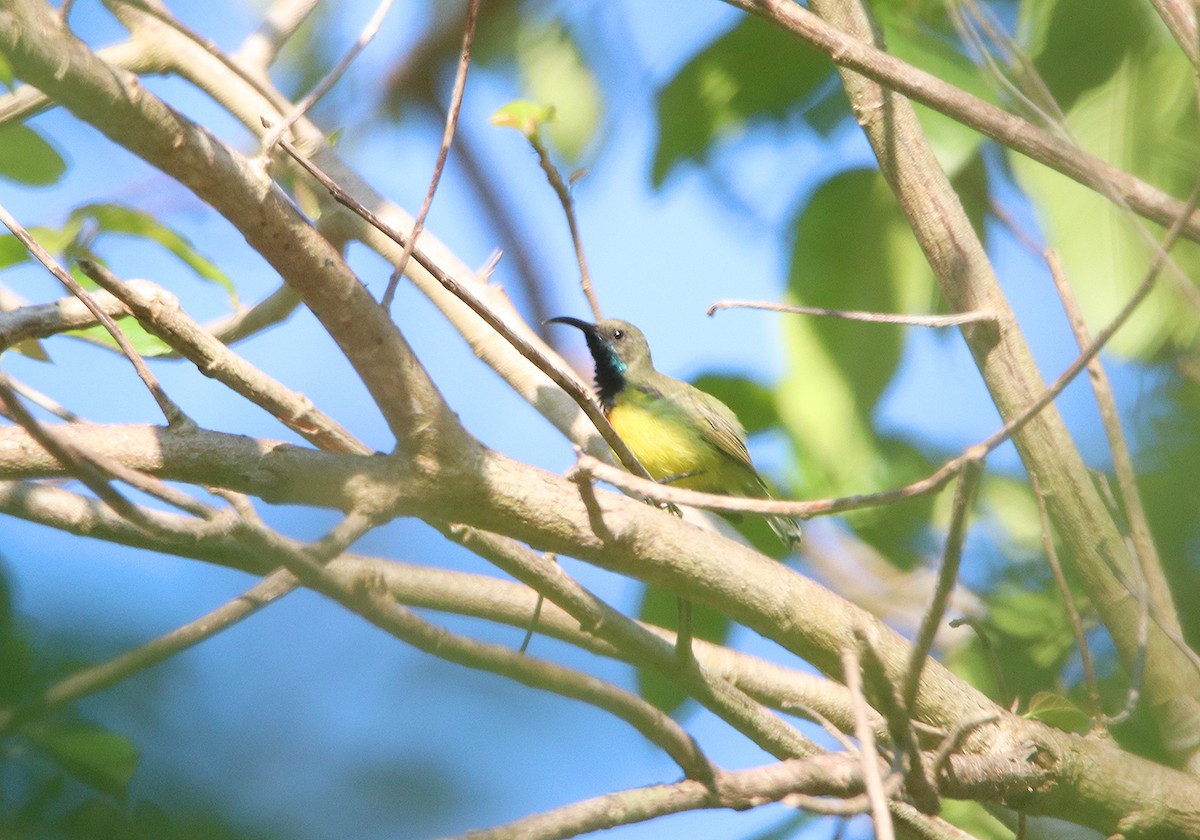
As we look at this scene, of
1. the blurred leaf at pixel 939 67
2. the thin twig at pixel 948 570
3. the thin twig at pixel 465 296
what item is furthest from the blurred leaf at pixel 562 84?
the thin twig at pixel 948 570

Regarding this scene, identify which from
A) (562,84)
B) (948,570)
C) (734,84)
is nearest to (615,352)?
(562,84)

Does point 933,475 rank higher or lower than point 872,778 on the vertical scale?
higher

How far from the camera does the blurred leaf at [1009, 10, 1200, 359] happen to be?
2.30 m

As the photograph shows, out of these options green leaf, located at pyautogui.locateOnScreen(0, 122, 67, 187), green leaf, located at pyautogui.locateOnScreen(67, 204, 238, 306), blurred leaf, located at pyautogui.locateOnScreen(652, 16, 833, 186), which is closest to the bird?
blurred leaf, located at pyautogui.locateOnScreen(652, 16, 833, 186)

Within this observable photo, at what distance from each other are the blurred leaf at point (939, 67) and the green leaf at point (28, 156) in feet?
7.01

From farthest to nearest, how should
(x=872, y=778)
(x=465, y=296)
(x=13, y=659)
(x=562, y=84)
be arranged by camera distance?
(x=562, y=84) < (x=465, y=296) < (x=872, y=778) < (x=13, y=659)

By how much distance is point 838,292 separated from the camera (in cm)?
349

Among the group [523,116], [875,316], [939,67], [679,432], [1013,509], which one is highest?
[679,432]

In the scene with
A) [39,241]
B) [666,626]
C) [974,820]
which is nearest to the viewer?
[39,241]

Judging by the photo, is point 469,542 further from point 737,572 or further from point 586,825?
point 586,825

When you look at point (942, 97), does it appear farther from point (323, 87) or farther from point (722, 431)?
point (722, 431)

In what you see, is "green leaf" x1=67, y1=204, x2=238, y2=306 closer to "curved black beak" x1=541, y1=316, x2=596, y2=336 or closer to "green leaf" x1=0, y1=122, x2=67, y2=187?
"green leaf" x1=0, y1=122, x2=67, y2=187

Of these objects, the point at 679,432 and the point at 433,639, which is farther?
the point at 679,432

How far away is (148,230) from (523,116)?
1.16 m
